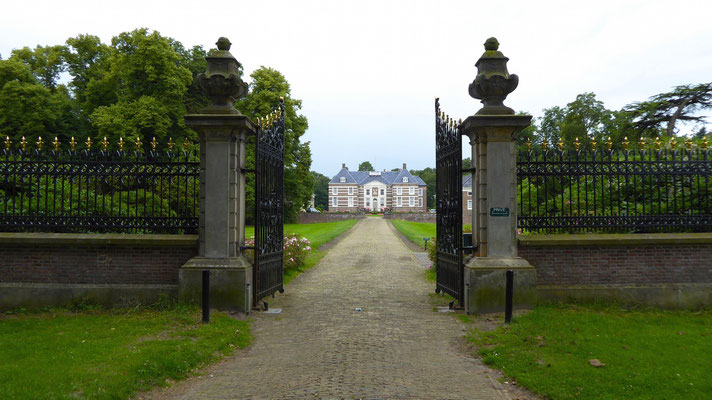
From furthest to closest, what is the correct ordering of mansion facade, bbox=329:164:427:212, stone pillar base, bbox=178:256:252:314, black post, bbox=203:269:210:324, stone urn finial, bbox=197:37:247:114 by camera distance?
mansion facade, bbox=329:164:427:212 < stone urn finial, bbox=197:37:247:114 < stone pillar base, bbox=178:256:252:314 < black post, bbox=203:269:210:324

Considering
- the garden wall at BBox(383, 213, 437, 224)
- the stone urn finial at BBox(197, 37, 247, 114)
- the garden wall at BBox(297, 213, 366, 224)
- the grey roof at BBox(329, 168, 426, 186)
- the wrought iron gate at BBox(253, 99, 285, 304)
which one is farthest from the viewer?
the grey roof at BBox(329, 168, 426, 186)

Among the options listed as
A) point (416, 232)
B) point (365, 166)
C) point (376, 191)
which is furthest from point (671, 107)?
point (365, 166)

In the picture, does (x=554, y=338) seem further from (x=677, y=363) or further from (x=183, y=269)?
(x=183, y=269)

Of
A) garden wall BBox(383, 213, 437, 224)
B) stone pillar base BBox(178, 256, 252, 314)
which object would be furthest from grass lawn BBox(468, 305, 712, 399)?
garden wall BBox(383, 213, 437, 224)

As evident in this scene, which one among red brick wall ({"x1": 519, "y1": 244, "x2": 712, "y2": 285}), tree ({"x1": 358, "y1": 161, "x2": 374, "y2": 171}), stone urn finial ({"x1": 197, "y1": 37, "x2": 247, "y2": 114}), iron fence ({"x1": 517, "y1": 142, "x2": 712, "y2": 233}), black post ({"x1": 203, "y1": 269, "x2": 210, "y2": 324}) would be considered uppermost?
tree ({"x1": 358, "y1": 161, "x2": 374, "y2": 171})

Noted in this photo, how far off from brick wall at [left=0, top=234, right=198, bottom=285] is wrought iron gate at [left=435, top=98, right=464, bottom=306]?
4.63 metres

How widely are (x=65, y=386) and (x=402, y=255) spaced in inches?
590

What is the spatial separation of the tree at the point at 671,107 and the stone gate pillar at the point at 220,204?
96.7 ft

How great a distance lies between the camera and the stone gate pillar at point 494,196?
7.38 metres

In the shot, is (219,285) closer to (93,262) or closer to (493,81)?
(93,262)

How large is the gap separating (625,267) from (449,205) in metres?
3.15

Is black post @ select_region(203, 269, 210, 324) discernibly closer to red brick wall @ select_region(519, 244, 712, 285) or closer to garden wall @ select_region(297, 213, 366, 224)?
red brick wall @ select_region(519, 244, 712, 285)

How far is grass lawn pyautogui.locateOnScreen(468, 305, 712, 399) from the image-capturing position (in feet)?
13.8

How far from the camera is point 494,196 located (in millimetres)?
7566
